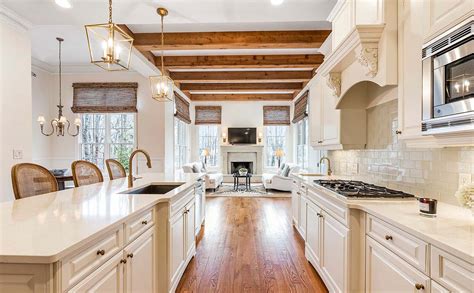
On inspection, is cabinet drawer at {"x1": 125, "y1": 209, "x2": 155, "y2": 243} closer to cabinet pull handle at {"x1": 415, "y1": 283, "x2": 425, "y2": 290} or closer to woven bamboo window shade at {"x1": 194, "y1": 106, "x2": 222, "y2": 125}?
cabinet pull handle at {"x1": 415, "y1": 283, "x2": 425, "y2": 290}

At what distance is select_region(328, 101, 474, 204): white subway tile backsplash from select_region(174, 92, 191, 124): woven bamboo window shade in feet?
15.2

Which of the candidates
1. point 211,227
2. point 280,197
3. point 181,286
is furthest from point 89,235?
point 280,197

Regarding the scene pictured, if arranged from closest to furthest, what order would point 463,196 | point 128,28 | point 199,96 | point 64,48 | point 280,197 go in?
1. point 463,196
2. point 128,28
3. point 64,48
4. point 280,197
5. point 199,96

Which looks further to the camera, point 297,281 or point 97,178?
point 97,178

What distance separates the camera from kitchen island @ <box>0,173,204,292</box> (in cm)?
87

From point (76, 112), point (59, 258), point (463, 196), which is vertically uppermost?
point (76, 112)

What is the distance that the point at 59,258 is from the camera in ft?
2.84

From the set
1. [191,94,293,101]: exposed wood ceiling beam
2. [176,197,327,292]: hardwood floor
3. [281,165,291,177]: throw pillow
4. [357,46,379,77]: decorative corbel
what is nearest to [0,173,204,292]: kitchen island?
[176,197,327,292]: hardwood floor

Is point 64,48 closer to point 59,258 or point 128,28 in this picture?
point 128,28

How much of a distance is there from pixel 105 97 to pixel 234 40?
3.83 meters

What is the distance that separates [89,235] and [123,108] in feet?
18.3

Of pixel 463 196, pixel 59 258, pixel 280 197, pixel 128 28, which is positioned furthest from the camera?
pixel 280 197

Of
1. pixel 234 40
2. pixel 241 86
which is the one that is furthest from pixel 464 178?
pixel 241 86

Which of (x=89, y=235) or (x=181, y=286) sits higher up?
(x=89, y=235)
